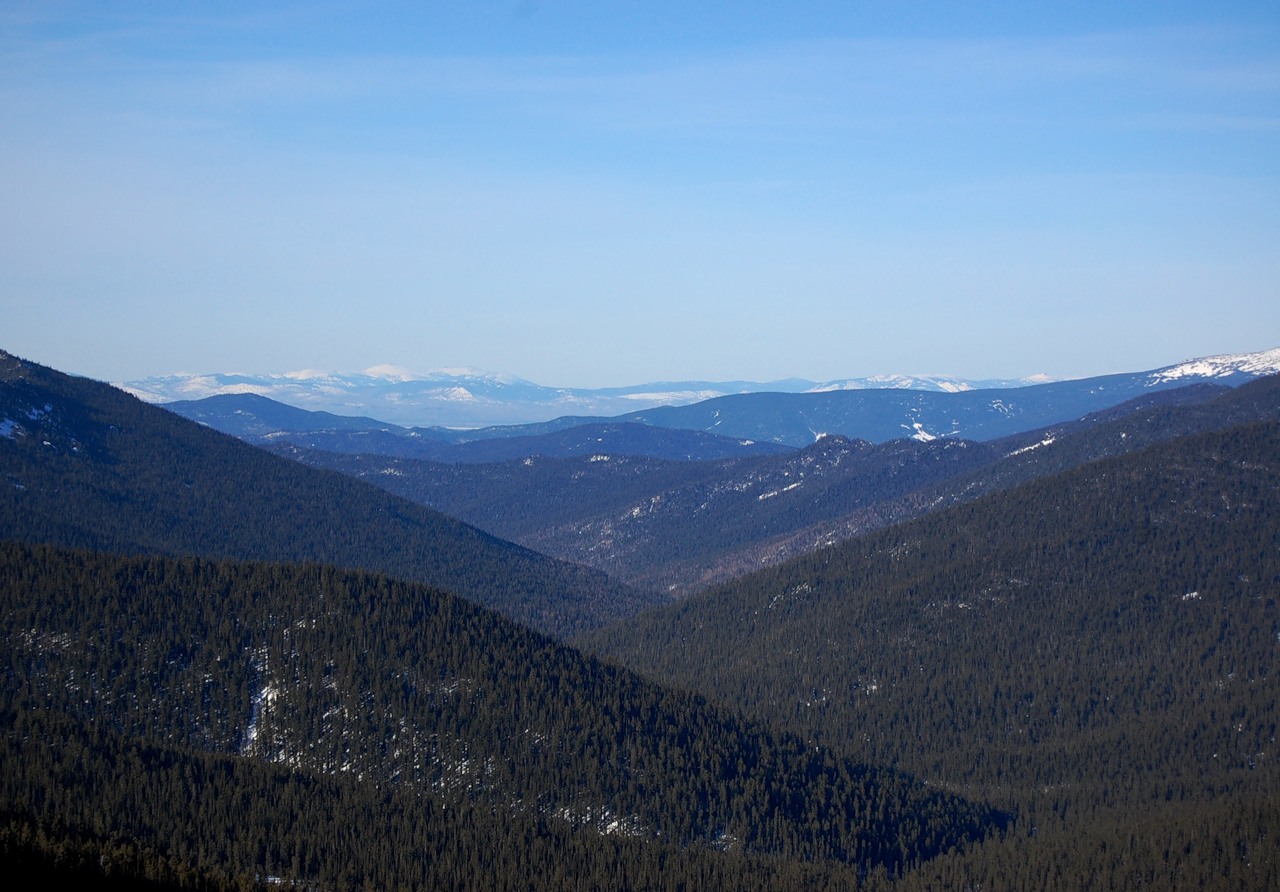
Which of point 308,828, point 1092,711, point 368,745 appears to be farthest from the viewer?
point 1092,711

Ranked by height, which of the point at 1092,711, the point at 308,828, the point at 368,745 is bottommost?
the point at 1092,711

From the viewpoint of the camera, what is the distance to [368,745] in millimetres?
127312

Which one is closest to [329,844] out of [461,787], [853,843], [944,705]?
[461,787]

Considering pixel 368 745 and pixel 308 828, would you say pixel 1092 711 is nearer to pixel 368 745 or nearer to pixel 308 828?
pixel 368 745

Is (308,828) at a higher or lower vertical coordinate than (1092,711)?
higher

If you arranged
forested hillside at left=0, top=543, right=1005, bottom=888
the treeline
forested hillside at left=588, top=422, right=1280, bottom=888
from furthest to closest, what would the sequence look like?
1. forested hillside at left=588, top=422, right=1280, bottom=888
2. forested hillside at left=0, top=543, right=1005, bottom=888
3. the treeline

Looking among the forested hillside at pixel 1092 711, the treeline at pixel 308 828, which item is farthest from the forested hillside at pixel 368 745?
the forested hillside at pixel 1092 711

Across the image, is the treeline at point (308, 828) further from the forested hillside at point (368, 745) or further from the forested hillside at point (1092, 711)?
the forested hillside at point (1092, 711)

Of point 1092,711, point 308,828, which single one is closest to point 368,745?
point 308,828

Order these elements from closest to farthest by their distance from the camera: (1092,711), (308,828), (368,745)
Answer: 1. (308,828)
2. (368,745)
3. (1092,711)

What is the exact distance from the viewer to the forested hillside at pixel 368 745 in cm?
10950

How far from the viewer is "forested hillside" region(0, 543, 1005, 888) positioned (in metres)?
110

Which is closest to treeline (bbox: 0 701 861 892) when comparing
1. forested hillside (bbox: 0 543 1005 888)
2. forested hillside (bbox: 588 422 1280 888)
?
forested hillside (bbox: 0 543 1005 888)

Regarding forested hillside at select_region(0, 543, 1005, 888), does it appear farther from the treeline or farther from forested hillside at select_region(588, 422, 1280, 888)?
forested hillside at select_region(588, 422, 1280, 888)
